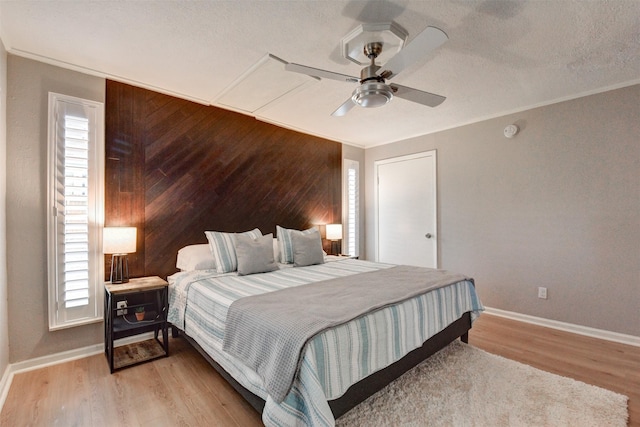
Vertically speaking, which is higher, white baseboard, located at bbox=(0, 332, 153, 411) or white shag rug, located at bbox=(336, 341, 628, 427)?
white baseboard, located at bbox=(0, 332, 153, 411)

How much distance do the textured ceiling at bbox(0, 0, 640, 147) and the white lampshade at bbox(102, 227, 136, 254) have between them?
4.72ft

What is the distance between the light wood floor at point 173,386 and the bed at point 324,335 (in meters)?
0.20

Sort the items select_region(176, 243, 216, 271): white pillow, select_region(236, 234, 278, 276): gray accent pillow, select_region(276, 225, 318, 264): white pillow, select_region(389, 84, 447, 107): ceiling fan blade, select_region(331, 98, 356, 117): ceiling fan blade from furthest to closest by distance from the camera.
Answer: select_region(276, 225, 318, 264): white pillow < select_region(176, 243, 216, 271): white pillow < select_region(236, 234, 278, 276): gray accent pillow < select_region(331, 98, 356, 117): ceiling fan blade < select_region(389, 84, 447, 107): ceiling fan blade

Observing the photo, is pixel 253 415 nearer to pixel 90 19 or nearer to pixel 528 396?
pixel 528 396

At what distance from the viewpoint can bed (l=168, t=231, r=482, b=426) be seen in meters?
1.38

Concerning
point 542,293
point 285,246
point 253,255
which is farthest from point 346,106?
point 542,293

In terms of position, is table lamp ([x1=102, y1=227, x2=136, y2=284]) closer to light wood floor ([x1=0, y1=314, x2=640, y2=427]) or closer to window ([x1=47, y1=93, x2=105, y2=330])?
window ([x1=47, y1=93, x2=105, y2=330])

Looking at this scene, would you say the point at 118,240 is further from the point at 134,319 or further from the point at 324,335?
the point at 324,335

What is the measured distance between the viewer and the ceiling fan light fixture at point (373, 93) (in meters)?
2.02

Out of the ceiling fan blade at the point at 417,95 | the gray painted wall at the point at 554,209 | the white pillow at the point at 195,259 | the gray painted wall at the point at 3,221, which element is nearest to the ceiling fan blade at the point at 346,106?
the ceiling fan blade at the point at 417,95

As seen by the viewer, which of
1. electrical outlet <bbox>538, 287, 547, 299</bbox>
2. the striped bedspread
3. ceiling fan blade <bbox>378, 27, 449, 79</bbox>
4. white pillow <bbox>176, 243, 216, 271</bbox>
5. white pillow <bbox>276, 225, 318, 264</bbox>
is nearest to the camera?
the striped bedspread

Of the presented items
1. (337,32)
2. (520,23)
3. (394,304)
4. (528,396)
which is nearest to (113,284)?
(394,304)

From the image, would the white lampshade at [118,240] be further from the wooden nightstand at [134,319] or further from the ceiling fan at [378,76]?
the ceiling fan at [378,76]

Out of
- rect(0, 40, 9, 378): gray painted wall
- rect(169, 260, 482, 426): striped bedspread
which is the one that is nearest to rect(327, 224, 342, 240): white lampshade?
rect(169, 260, 482, 426): striped bedspread
